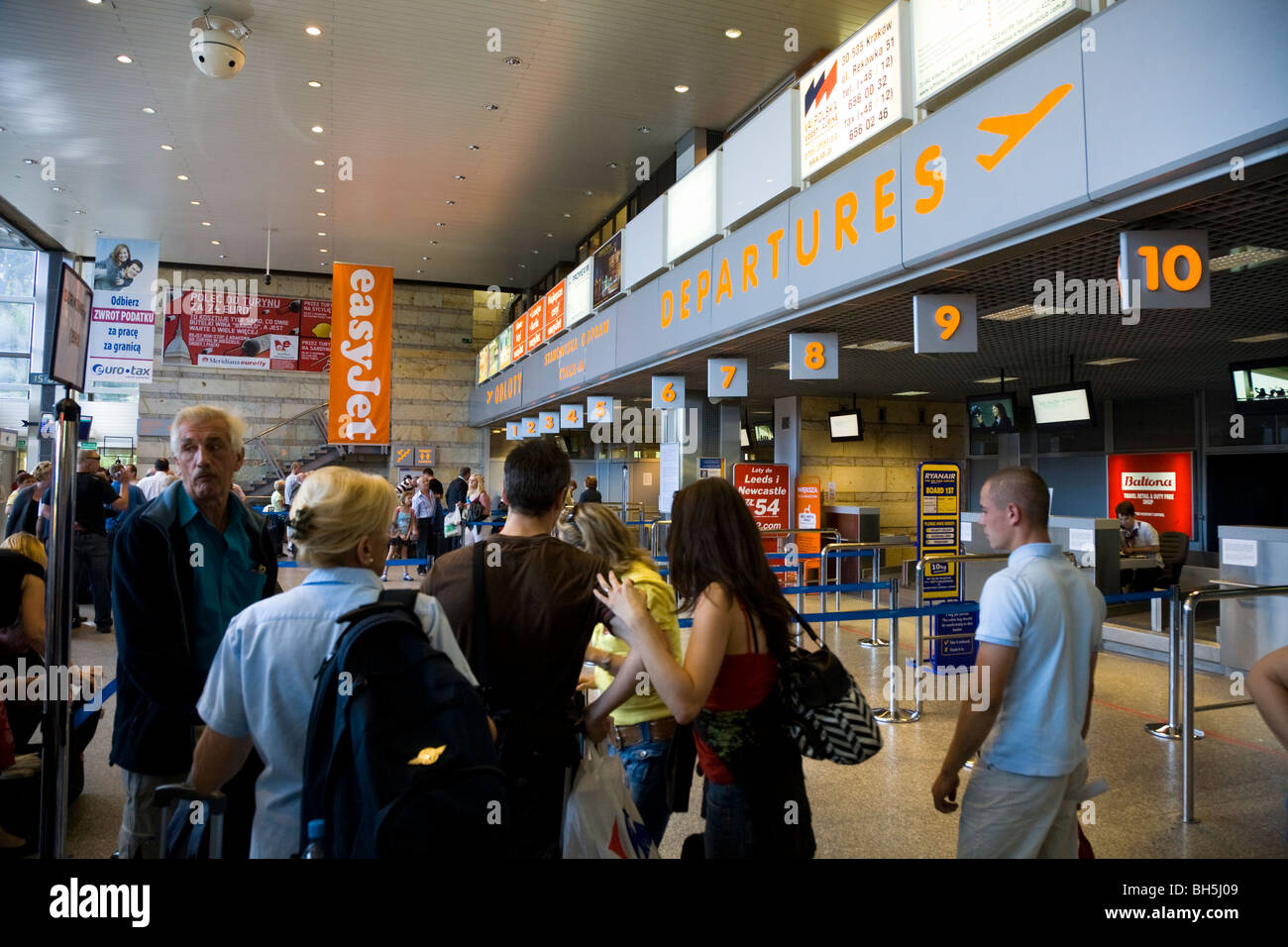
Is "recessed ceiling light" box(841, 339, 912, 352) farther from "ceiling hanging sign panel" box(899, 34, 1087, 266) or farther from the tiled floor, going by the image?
the tiled floor

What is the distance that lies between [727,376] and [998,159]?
14.9 feet

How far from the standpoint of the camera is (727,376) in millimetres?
8914

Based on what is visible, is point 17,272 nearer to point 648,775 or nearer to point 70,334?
point 70,334

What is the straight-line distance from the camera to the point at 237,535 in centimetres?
248

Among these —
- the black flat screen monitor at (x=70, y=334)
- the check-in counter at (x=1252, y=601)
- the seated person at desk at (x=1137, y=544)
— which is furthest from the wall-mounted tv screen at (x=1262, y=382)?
the black flat screen monitor at (x=70, y=334)

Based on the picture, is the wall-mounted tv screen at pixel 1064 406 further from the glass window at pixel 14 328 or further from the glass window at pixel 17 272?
the glass window at pixel 17 272

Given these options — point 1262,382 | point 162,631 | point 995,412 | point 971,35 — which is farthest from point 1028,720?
point 995,412

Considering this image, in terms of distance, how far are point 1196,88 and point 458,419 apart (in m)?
21.8

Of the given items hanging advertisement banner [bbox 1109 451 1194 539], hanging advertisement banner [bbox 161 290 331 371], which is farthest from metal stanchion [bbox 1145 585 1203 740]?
hanging advertisement banner [bbox 161 290 331 371]

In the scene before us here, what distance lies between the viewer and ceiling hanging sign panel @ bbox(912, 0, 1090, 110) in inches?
170

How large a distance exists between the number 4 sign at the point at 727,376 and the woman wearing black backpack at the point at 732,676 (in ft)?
22.5
